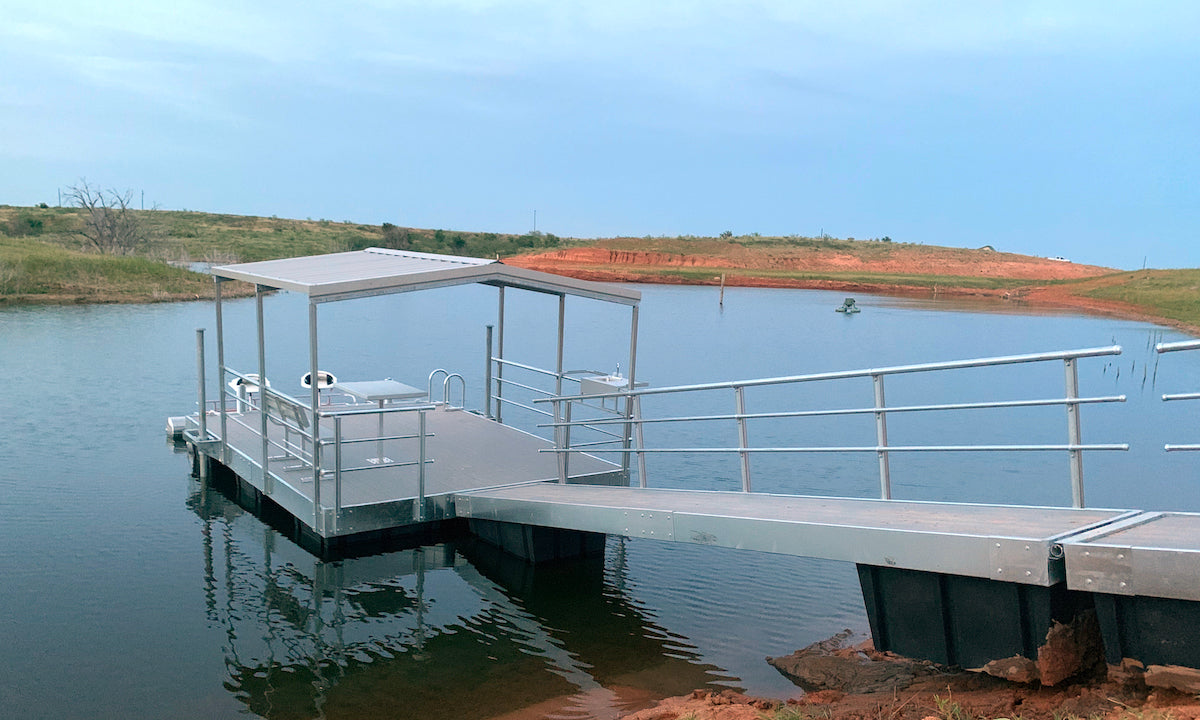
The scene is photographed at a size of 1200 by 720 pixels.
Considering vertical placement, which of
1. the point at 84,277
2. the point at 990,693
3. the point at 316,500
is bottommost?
the point at 990,693

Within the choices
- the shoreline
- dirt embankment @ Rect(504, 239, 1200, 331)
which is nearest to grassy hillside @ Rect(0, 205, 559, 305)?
dirt embankment @ Rect(504, 239, 1200, 331)

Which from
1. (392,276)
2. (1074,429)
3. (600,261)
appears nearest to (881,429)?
(1074,429)

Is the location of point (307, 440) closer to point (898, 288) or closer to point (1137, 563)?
point (1137, 563)

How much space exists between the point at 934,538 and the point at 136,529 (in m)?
7.68

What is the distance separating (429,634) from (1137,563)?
4.86 metres

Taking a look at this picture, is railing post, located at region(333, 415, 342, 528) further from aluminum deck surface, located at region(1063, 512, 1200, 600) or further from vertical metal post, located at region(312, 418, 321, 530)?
aluminum deck surface, located at region(1063, 512, 1200, 600)

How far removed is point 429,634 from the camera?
295 inches

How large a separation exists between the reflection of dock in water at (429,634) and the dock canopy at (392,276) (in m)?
2.44

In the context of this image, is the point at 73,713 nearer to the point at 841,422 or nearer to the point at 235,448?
the point at 235,448

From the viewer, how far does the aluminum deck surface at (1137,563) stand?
432 cm

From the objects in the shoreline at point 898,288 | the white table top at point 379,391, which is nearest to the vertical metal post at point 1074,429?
the white table top at point 379,391

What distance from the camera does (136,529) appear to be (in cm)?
973

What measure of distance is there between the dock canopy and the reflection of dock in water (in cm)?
244

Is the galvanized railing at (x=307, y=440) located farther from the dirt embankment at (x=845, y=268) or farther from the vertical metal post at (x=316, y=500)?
the dirt embankment at (x=845, y=268)
